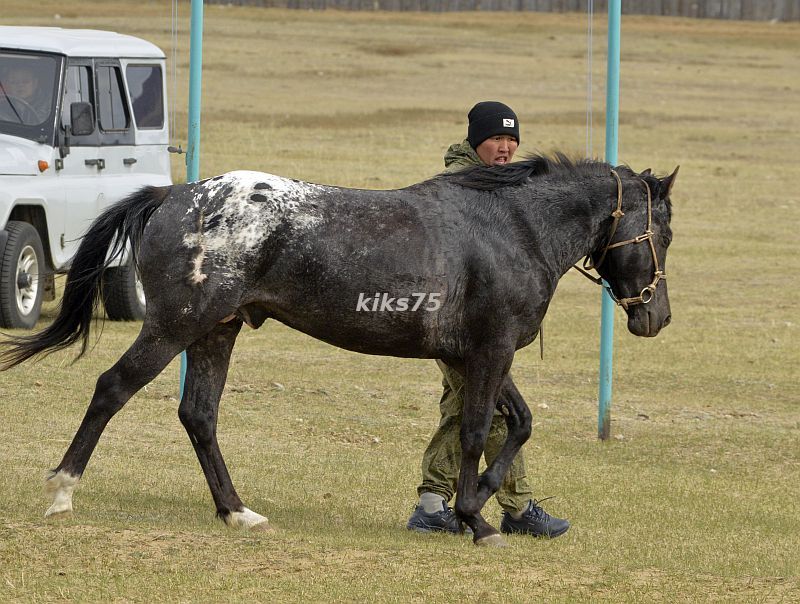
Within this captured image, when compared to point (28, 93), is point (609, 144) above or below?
below

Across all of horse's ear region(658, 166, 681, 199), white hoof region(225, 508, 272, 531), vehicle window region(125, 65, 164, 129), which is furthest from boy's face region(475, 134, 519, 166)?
vehicle window region(125, 65, 164, 129)

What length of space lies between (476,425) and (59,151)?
24.9 ft

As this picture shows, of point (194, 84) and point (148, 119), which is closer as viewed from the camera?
point (194, 84)

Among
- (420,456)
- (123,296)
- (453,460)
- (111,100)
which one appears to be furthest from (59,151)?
(453,460)

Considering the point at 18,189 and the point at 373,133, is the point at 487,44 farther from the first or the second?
the point at 18,189

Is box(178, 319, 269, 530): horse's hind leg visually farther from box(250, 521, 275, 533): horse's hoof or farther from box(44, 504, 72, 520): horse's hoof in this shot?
box(44, 504, 72, 520): horse's hoof

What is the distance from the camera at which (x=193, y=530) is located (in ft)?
21.8

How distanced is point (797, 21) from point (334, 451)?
45.3 meters

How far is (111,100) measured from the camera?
563 inches

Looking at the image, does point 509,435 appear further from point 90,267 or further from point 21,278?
point 21,278

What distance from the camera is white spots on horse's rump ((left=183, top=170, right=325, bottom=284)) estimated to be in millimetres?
6633

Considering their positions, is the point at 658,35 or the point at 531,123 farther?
the point at 658,35

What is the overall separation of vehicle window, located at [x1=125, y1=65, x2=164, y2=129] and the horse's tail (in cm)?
775

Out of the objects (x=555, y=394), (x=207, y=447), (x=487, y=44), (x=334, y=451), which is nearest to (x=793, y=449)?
(x=555, y=394)
